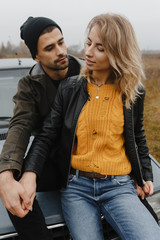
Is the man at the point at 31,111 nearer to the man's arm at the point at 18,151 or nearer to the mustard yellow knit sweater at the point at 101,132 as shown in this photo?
the man's arm at the point at 18,151

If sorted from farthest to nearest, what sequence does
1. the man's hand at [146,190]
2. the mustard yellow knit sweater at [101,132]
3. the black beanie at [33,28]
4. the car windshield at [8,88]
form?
1. the car windshield at [8,88]
2. the black beanie at [33,28]
3. the man's hand at [146,190]
4. the mustard yellow knit sweater at [101,132]

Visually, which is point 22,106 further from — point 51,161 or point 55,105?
point 51,161

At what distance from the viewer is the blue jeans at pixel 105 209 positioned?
1525mm

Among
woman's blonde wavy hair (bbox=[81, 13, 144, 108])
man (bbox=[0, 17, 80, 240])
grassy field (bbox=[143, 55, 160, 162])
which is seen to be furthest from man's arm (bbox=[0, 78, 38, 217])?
grassy field (bbox=[143, 55, 160, 162])

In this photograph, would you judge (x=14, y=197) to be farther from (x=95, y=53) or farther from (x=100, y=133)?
(x=95, y=53)

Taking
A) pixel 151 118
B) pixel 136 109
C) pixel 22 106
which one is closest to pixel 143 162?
pixel 136 109

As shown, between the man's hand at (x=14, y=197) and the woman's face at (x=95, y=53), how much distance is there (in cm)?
85

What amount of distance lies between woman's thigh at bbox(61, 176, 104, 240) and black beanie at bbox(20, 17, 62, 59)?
113 cm

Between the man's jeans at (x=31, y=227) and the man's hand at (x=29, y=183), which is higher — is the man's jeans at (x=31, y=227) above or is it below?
below

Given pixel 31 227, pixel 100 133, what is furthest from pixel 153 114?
pixel 31 227

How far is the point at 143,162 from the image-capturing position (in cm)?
188

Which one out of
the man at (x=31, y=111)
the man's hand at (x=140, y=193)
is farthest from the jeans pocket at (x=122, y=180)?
the man at (x=31, y=111)

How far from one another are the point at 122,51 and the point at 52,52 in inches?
27.8

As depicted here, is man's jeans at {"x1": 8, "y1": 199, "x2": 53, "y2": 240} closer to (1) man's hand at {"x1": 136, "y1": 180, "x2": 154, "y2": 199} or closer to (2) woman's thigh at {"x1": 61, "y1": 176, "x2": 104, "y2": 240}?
(2) woman's thigh at {"x1": 61, "y1": 176, "x2": 104, "y2": 240}
